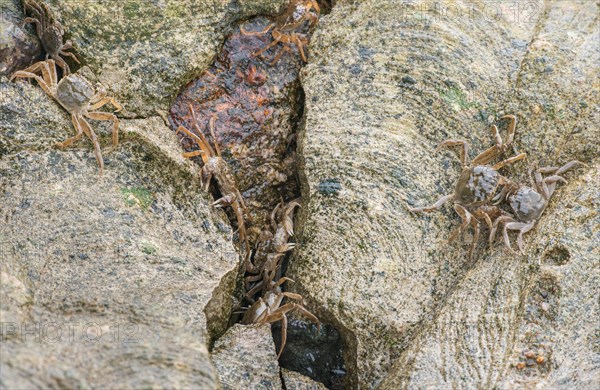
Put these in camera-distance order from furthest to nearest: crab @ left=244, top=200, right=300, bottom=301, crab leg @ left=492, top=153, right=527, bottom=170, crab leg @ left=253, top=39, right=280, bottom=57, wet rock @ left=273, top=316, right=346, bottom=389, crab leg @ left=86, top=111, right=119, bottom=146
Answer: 1. crab leg @ left=253, top=39, right=280, bottom=57
2. crab @ left=244, top=200, right=300, bottom=301
3. crab leg @ left=492, top=153, right=527, bottom=170
4. wet rock @ left=273, top=316, right=346, bottom=389
5. crab leg @ left=86, top=111, right=119, bottom=146

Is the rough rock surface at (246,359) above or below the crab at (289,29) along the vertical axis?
below

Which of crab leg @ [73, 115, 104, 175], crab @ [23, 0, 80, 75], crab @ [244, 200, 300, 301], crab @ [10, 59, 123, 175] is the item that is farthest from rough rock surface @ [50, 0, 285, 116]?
crab @ [244, 200, 300, 301]

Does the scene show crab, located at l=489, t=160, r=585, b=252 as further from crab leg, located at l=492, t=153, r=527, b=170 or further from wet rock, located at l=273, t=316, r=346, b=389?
wet rock, located at l=273, t=316, r=346, b=389

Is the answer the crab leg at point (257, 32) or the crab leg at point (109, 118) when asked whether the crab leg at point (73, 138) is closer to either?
the crab leg at point (109, 118)

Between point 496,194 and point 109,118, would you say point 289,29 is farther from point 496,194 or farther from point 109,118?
point 496,194

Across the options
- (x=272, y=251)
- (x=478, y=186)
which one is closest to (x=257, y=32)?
(x=272, y=251)

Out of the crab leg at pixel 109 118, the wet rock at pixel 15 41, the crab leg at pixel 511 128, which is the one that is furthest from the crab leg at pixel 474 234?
the wet rock at pixel 15 41
